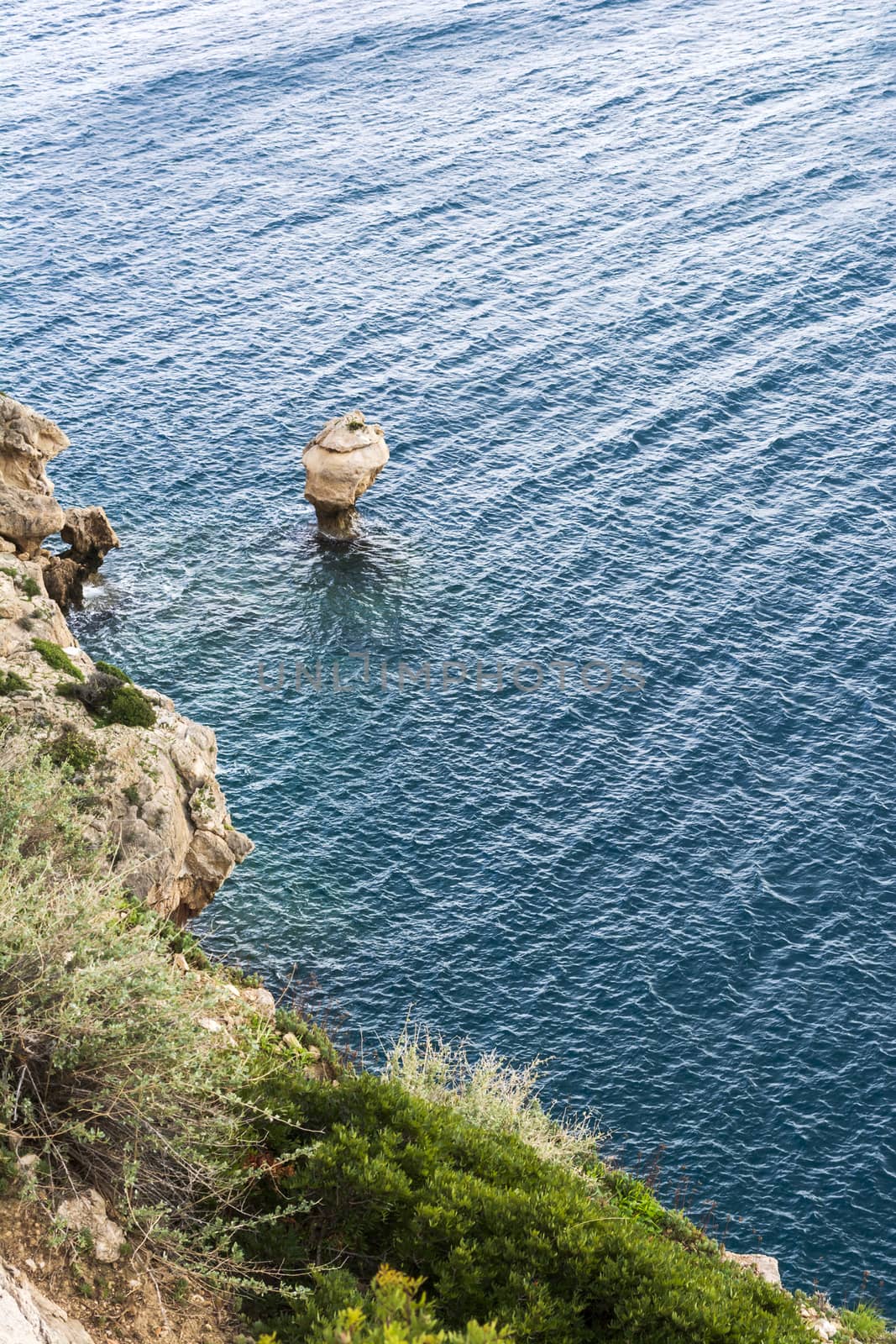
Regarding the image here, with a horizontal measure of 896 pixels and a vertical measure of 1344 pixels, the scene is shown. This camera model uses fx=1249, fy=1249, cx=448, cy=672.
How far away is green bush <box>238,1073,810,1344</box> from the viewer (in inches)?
671

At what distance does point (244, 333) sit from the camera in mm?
77938

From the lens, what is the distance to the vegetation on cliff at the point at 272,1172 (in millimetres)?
15438

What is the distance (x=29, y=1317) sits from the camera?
41.8ft

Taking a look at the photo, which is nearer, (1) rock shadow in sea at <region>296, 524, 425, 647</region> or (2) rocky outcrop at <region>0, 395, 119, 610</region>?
(2) rocky outcrop at <region>0, 395, 119, 610</region>

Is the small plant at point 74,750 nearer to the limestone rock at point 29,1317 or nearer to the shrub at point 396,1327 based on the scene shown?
the limestone rock at point 29,1317

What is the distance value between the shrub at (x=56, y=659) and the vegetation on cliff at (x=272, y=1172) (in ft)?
43.1

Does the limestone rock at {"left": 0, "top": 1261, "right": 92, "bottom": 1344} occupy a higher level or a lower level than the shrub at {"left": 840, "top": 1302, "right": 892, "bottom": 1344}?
higher

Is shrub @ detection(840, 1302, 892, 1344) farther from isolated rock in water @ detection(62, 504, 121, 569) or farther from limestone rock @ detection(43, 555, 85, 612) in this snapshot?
isolated rock in water @ detection(62, 504, 121, 569)

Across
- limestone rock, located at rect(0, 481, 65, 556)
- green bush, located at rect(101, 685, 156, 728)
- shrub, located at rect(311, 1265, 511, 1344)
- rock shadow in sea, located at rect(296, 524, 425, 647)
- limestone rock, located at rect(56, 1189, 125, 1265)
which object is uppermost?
shrub, located at rect(311, 1265, 511, 1344)

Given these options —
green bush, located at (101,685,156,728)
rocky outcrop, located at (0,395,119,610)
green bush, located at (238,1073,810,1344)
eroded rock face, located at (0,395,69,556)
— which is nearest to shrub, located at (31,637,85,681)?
green bush, located at (101,685,156,728)

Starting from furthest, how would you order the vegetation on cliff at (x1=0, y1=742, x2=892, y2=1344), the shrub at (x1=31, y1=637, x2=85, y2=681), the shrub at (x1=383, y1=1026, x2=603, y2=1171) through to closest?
the shrub at (x1=31, y1=637, x2=85, y2=681), the shrub at (x1=383, y1=1026, x2=603, y2=1171), the vegetation on cliff at (x1=0, y1=742, x2=892, y2=1344)

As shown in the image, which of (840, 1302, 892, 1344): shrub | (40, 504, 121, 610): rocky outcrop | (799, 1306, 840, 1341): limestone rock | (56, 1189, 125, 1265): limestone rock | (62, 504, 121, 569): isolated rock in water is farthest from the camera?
(62, 504, 121, 569): isolated rock in water

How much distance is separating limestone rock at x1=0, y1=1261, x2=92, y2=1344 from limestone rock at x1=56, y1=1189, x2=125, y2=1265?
914mm

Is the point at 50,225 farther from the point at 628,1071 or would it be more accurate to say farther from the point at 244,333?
the point at 628,1071
